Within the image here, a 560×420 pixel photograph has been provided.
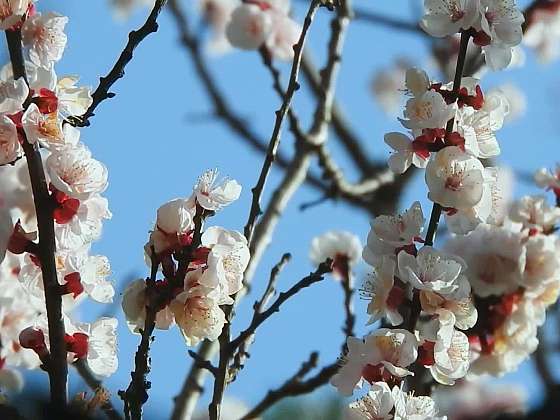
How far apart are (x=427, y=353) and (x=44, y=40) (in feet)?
2.01

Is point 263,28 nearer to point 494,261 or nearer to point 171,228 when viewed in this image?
point 494,261

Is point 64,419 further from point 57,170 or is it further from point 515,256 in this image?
point 515,256

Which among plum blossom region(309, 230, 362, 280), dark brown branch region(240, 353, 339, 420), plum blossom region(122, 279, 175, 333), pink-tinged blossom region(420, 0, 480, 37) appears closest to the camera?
plum blossom region(122, 279, 175, 333)

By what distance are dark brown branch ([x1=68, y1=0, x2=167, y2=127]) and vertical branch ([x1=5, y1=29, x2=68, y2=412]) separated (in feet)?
0.24

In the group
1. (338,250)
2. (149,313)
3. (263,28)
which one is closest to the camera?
(149,313)

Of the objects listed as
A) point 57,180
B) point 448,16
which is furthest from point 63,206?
point 448,16

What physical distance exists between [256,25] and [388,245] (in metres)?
1.39

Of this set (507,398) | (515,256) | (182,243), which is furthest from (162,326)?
(507,398)

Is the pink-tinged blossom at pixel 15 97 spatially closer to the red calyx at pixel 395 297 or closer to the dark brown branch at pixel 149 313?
the dark brown branch at pixel 149 313

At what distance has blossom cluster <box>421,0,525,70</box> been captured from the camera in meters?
1.38

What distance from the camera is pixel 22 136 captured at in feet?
4.00

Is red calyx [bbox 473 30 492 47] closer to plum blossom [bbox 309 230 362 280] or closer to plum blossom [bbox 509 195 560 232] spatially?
plum blossom [bbox 509 195 560 232]

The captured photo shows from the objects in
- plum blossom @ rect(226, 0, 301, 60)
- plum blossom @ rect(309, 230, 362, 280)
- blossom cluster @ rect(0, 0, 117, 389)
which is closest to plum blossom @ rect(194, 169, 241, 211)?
blossom cluster @ rect(0, 0, 117, 389)

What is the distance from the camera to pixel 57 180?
4.03 ft
